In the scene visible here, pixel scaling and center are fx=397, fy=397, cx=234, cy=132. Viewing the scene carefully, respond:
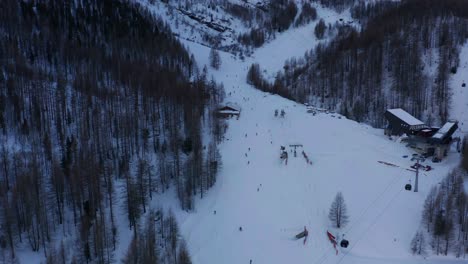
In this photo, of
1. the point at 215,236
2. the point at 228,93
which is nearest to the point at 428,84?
the point at 228,93

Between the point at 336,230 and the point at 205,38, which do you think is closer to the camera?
the point at 336,230

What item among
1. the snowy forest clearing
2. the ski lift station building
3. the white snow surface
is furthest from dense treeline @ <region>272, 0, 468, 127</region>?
the snowy forest clearing

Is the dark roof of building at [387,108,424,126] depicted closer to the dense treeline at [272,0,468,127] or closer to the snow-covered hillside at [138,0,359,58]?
the dense treeline at [272,0,468,127]

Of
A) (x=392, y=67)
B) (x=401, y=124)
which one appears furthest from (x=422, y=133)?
(x=392, y=67)

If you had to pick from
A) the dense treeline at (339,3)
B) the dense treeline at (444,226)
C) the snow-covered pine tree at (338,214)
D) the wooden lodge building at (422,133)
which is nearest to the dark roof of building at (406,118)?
the wooden lodge building at (422,133)

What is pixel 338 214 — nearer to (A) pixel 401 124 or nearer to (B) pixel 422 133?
(B) pixel 422 133

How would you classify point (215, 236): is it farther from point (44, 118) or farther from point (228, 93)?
point (228, 93)

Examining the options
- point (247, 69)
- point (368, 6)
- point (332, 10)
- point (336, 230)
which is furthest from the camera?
point (332, 10)
